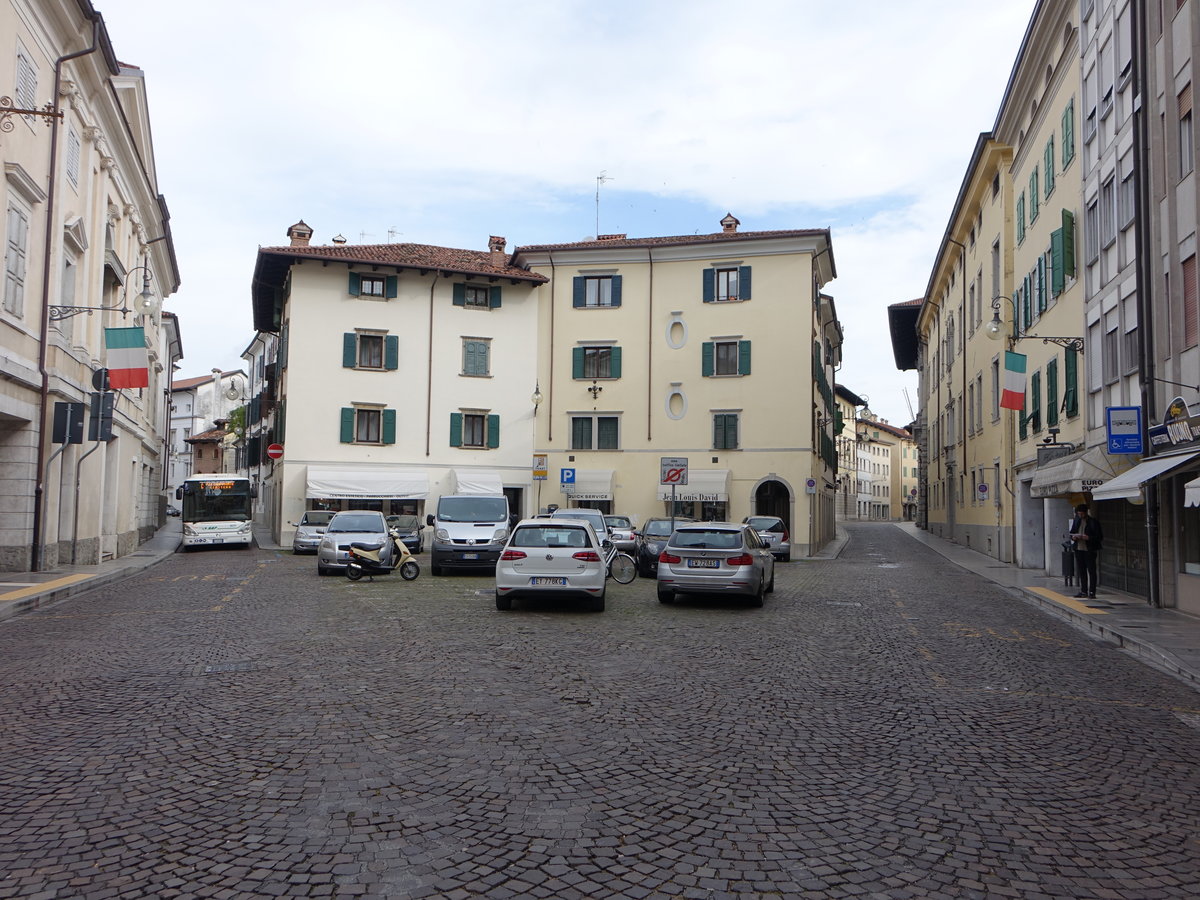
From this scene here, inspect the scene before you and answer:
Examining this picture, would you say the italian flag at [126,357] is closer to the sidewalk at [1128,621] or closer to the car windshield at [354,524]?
the car windshield at [354,524]

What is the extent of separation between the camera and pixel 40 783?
18.9ft

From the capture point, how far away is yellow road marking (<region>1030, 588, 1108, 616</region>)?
1638 cm

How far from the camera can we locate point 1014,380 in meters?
24.5

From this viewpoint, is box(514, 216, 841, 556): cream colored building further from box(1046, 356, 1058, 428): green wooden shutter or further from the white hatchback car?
the white hatchback car

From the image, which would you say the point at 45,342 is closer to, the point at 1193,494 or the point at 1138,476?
the point at 1138,476

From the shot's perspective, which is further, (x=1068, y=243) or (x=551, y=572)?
(x=1068, y=243)

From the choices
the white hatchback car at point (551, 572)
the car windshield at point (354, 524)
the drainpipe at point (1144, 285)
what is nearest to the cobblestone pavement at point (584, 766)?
the white hatchback car at point (551, 572)

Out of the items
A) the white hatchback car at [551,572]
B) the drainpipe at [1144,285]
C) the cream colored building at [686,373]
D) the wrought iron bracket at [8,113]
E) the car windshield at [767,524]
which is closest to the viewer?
the white hatchback car at [551,572]

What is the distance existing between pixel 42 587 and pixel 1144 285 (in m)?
20.5

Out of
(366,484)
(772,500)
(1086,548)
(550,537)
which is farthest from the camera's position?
(772,500)

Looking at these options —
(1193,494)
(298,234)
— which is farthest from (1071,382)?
(298,234)

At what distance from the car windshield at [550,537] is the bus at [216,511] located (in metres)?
21.7

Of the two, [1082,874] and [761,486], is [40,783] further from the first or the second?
[761,486]

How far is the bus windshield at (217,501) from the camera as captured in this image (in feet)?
113
